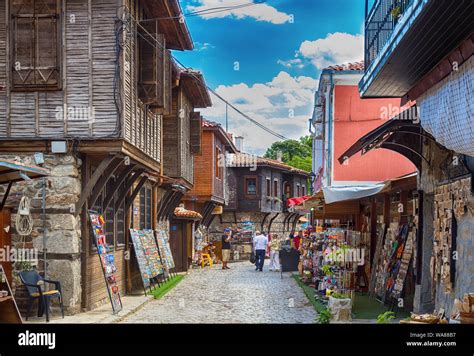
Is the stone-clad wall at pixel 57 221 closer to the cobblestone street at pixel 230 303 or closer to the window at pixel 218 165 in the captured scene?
the cobblestone street at pixel 230 303

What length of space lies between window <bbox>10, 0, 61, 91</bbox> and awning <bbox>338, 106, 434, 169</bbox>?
556 cm

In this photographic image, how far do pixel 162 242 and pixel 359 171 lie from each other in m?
6.43

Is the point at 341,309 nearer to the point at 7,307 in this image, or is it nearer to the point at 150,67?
the point at 7,307

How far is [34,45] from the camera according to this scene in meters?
12.3

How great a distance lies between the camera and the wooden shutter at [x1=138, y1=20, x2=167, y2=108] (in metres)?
14.5

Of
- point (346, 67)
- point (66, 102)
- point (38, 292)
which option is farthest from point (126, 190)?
point (346, 67)

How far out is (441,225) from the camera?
31.0 ft

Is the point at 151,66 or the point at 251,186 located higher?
the point at 151,66

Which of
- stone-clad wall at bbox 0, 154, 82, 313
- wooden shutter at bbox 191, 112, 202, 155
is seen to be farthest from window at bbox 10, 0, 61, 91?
wooden shutter at bbox 191, 112, 202, 155

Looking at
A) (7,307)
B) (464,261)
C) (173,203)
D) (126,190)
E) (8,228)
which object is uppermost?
(126,190)

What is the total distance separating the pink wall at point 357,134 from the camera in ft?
67.8

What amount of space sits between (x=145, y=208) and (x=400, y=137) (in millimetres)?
9931

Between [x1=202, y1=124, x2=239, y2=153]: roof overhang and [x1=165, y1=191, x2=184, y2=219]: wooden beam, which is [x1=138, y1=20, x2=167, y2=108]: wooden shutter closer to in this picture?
[x1=165, y1=191, x2=184, y2=219]: wooden beam

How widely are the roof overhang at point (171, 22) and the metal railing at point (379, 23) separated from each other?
455 centimetres
